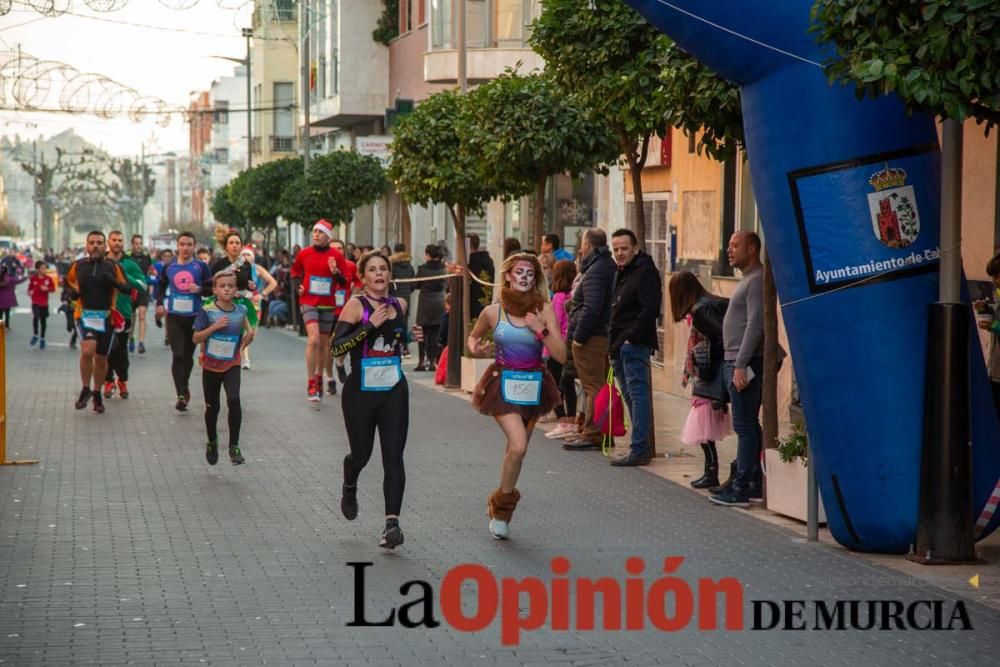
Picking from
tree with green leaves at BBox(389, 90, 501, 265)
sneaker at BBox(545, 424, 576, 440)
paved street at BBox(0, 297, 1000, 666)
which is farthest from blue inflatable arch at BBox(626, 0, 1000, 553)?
tree with green leaves at BBox(389, 90, 501, 265)

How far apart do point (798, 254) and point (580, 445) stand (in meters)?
5.68

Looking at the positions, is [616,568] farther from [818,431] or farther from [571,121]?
[571,121]

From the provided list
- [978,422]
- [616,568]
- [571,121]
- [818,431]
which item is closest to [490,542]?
[616,568]

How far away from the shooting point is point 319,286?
21.0 meters

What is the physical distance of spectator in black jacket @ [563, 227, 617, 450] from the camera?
15367 millimetres

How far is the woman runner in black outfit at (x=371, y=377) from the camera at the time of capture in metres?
10.6

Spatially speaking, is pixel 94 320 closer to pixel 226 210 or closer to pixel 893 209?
pixel 893 209

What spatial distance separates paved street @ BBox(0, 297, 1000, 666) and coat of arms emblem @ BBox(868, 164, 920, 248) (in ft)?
6.15

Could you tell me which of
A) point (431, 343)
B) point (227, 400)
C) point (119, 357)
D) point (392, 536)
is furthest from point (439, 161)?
point (392, 536)

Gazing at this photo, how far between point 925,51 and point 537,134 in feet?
37.2

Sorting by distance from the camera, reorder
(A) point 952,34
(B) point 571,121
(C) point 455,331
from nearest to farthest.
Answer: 1. (A) point 952,34
2. (B) point 571,121
3. (C) point 455,331

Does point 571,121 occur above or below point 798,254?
above

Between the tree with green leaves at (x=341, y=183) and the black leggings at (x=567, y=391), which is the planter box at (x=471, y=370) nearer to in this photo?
the black leggings at (x=567, y=391)

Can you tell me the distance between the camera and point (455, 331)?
22.9 metres
